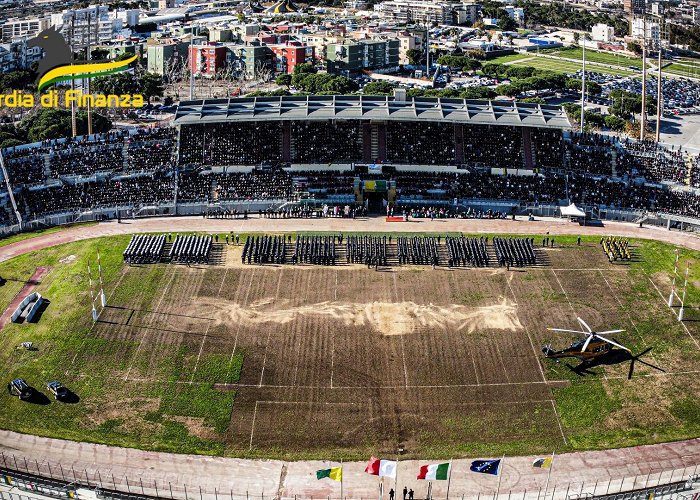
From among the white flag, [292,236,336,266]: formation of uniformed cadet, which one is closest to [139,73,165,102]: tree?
[292,236,336,266]: formation of uniformed cadet

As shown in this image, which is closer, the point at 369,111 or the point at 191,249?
the point at 191,249

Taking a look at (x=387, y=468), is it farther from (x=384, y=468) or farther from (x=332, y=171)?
(x=332, y=171)

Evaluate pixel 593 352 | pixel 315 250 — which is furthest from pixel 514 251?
pixel 593 352

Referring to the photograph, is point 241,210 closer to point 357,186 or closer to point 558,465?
point 357,186

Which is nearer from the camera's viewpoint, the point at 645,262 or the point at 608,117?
the point at 645,262

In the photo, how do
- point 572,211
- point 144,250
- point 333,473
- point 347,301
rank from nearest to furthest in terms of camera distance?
point 333,473 < point 347,301 < point 144,250 < point 572,211

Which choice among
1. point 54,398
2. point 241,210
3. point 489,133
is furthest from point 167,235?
point 489,133
